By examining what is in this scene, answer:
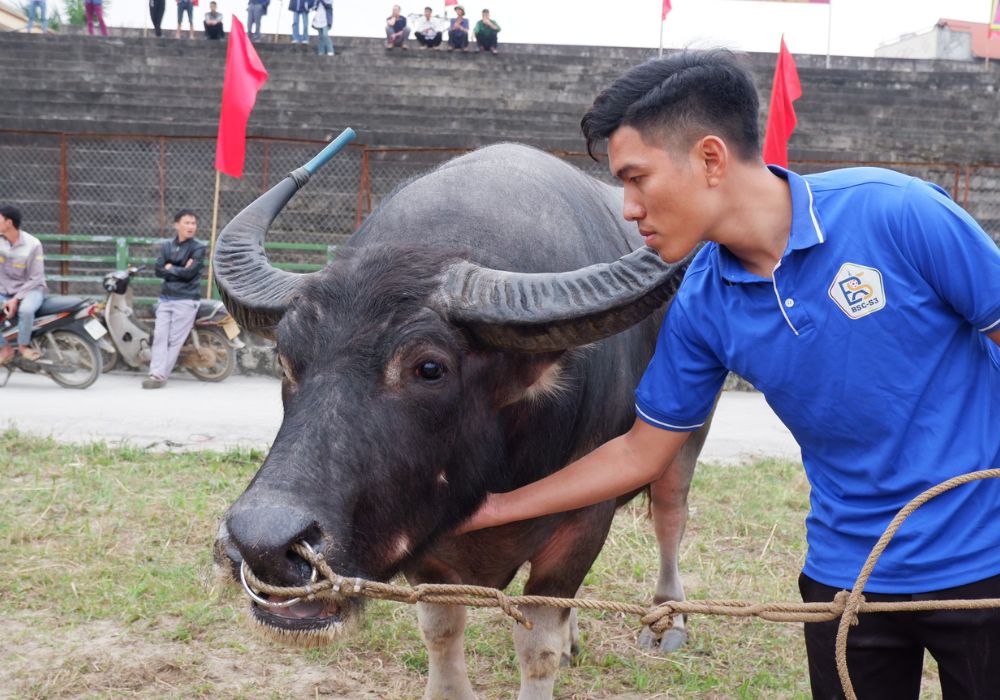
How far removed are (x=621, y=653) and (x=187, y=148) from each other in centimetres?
1158

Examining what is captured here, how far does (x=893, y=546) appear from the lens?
2020 mm

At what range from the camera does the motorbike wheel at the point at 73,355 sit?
347 inches

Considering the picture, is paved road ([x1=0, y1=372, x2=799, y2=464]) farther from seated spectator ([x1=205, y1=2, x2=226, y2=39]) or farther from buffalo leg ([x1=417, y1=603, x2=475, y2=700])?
seated spectator ([x1=205, y1=2, x2=226, y2=39])

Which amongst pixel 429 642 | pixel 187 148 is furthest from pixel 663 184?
pixel 187 148

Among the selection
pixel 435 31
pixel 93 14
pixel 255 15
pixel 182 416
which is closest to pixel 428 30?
pixel 435 31

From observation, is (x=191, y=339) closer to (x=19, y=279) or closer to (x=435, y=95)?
(x=19, y=279)

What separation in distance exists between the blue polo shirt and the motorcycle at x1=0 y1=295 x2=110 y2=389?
806cm

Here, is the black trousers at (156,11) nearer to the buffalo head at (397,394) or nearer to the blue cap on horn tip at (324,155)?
the blue cap on horn tip at (324,155)

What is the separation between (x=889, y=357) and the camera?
1.96m

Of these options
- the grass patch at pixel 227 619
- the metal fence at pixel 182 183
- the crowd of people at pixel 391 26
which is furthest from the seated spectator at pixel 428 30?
the grass patch at pixel 227 619

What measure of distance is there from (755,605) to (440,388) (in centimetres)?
88

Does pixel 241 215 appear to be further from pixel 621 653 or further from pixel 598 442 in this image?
pixel 621 653

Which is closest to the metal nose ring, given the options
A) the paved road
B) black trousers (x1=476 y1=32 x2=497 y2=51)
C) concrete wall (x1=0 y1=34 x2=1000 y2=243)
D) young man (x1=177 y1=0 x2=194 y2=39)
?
the paved road

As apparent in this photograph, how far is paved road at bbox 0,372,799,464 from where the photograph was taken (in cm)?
703
